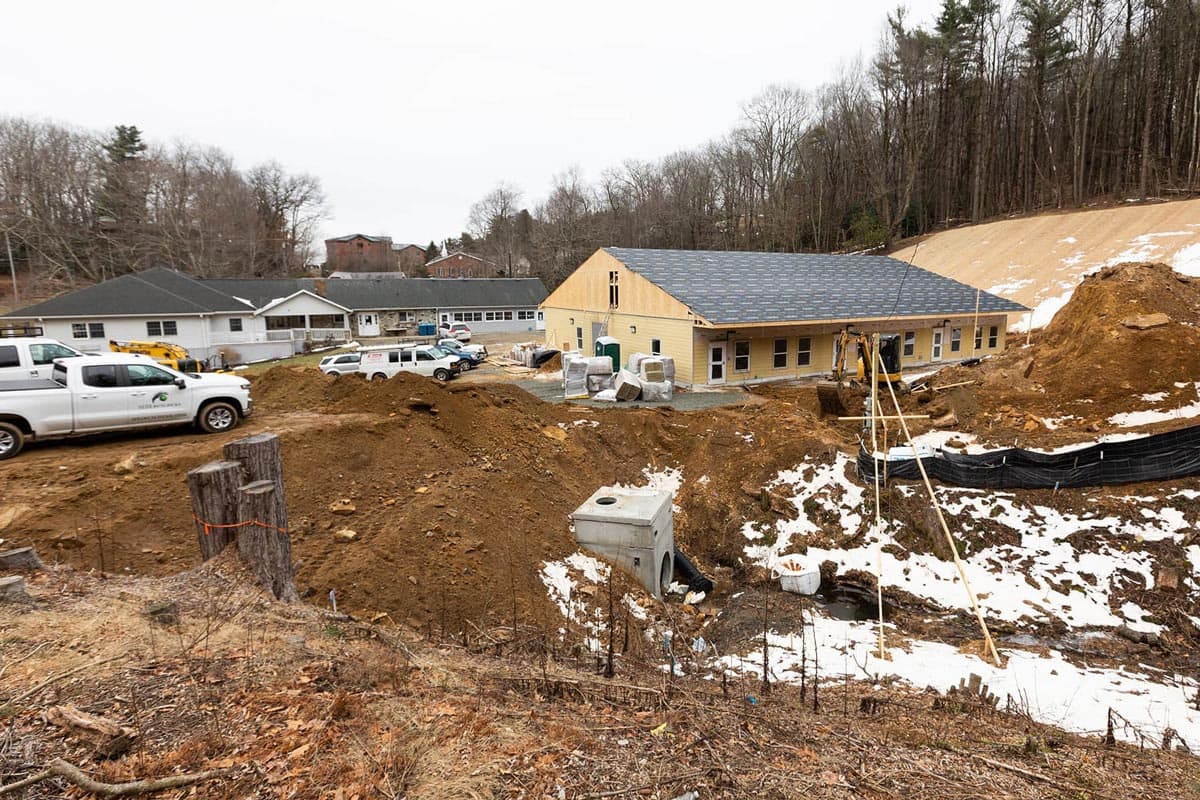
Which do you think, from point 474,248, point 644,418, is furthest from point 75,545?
point 474,248

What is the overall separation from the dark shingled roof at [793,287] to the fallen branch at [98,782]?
20.0 metres

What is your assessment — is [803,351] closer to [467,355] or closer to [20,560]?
[467,355]

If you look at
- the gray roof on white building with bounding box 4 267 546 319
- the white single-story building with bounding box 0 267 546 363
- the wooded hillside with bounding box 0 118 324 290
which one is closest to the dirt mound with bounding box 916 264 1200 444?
the white single-story building with bounding box 0 267 546 363

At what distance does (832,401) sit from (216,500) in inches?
750

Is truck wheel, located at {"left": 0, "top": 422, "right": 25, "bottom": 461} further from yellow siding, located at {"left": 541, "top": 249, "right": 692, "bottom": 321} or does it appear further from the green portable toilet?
the green portable toilet

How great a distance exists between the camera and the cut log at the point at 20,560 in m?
5.77

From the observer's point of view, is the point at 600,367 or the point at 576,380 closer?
the point at 600,367

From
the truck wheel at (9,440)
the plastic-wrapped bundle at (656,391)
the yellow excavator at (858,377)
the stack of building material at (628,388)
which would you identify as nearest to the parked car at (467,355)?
the stack of building material at (628,388)

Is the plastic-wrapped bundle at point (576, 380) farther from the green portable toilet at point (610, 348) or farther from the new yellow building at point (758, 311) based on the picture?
the green portable toilet at point (610, 348)

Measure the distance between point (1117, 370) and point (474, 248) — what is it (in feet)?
281

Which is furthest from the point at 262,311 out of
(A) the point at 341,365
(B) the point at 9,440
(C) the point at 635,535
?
(C) the point at 635,535

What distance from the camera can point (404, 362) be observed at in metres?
25.0

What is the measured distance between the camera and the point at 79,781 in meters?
2.87

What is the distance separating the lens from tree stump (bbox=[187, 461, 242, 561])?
5.53m
